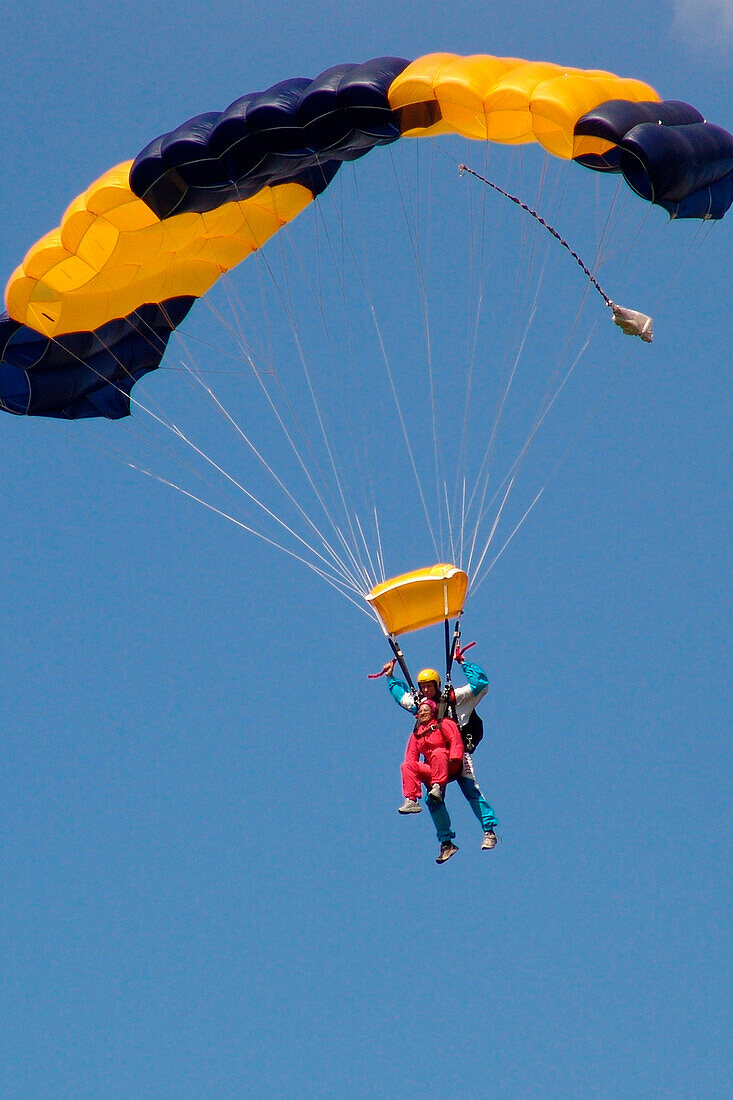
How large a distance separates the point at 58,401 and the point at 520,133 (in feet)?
16.9

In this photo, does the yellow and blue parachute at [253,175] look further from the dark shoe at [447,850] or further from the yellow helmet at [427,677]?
the dark shoe at [447,850]

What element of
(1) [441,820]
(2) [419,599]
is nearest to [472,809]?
(1) [441,820]

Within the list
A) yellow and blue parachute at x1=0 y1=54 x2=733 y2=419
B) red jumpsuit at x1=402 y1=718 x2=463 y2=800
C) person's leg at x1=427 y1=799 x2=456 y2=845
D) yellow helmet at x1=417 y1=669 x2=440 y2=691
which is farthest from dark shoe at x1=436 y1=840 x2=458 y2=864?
yellow and blue parachute at x1=0 y1=54 x2=733 y2=419

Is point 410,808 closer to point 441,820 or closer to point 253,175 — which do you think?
point 441,820

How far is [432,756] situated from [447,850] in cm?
76

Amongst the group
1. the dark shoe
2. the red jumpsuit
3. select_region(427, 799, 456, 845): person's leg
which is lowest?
the dark shoe

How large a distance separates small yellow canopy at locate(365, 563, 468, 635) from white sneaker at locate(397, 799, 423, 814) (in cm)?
154

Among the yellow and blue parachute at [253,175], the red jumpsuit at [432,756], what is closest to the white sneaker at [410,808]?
the red jumpsuit at [432,756]

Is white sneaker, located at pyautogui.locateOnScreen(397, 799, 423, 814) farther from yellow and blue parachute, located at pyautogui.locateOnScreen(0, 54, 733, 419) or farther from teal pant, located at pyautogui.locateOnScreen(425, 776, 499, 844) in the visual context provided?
yellow and blue parachute, located at pyautogui.locateOnScreen(0, 54, 733, 419)

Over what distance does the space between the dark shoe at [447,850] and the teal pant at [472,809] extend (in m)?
0.03

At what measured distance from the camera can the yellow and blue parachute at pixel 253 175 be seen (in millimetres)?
15484

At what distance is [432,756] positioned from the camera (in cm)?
1575

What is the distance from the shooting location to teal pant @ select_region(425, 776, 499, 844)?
52.0 ft

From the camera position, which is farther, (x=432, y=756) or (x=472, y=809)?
(x=472, y=809)
